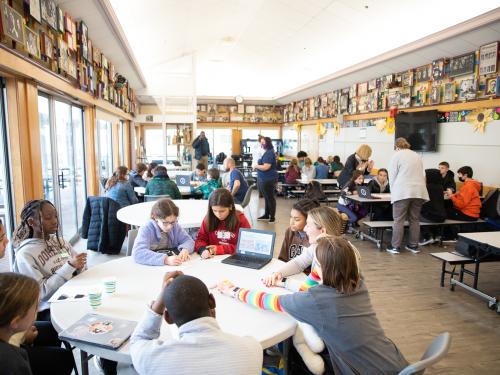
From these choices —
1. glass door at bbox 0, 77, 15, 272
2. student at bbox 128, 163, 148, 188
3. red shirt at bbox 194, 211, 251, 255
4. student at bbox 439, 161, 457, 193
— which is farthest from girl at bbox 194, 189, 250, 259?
student at bbox 439, 161, 457, 193

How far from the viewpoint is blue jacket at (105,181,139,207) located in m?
4.61

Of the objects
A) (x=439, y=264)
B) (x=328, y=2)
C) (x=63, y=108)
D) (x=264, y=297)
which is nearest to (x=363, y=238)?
(x=439, y=264)

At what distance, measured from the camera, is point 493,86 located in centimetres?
507

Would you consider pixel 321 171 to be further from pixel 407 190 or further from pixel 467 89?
pixel 407 190

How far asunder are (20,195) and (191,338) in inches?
104

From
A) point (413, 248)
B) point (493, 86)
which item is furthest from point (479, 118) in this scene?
point (413, 248)

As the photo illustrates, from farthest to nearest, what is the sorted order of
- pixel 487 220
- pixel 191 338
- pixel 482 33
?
pixel 487 220 → pixel 482 33 → pixel 191 338

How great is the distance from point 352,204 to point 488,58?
281 cm

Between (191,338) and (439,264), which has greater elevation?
(191,338)

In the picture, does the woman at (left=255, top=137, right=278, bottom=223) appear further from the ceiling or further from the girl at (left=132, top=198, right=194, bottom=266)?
the girl at (left=132, top=198, right=194, bottom=266)

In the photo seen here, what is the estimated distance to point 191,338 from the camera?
3.53ft

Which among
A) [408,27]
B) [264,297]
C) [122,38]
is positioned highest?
[408,27]

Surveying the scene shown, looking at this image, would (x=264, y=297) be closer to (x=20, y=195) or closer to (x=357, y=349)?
(x=357, y=349)

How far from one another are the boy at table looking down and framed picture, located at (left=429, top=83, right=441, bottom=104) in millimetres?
6240
